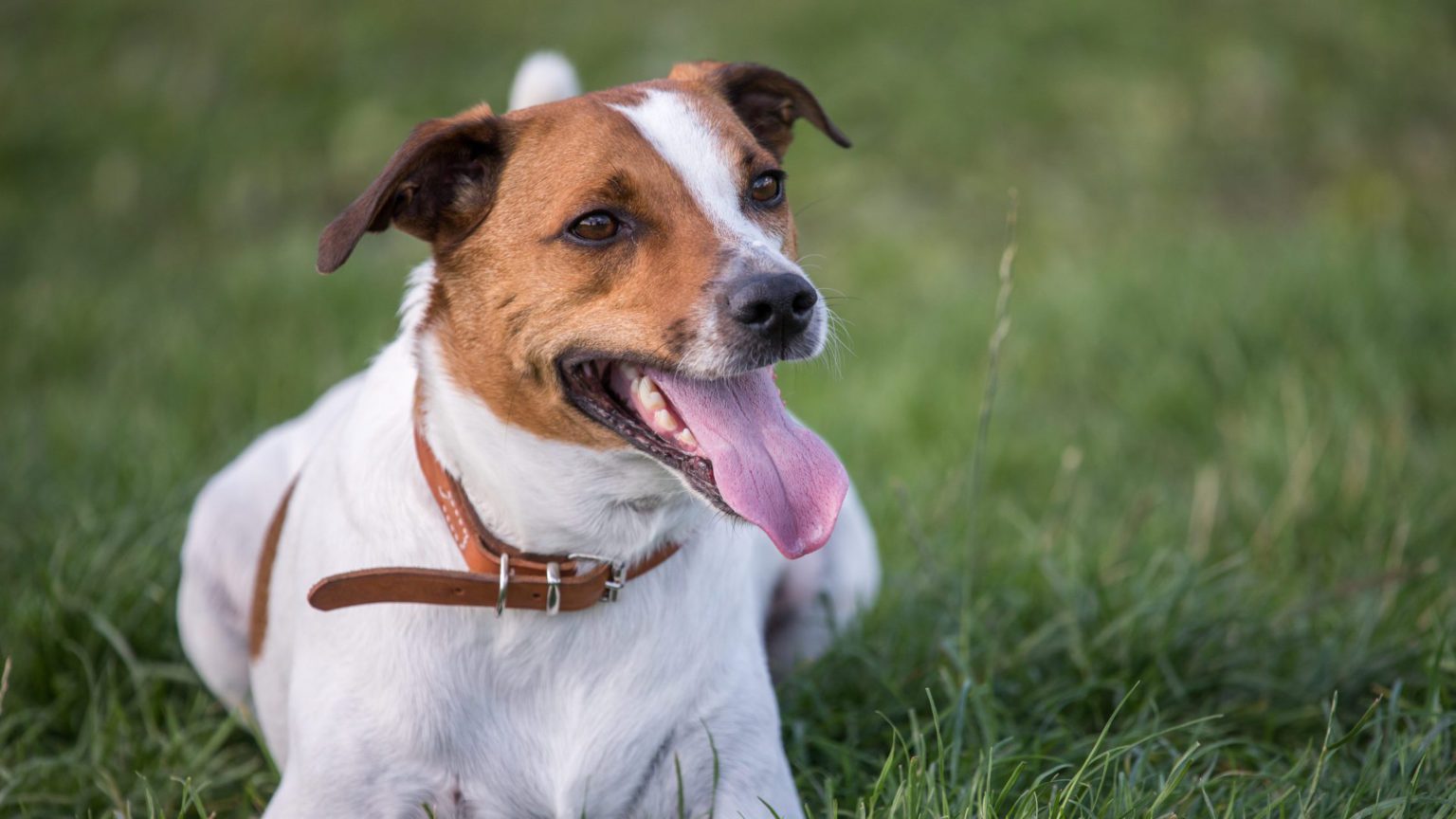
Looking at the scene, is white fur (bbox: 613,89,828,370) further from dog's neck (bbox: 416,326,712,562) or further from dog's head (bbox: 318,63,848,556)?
dog's neck (bbox: 416,326,712,562)

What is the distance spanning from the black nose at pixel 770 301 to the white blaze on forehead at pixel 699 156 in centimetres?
18

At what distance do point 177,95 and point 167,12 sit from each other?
1399 mm

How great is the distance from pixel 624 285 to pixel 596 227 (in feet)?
0.48

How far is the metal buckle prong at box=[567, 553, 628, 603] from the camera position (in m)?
2.87

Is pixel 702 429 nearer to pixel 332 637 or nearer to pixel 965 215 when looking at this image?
pixel 332 637

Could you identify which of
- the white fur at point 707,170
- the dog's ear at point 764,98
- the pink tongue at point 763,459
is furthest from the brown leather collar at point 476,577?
the dog's ear at point 764,98

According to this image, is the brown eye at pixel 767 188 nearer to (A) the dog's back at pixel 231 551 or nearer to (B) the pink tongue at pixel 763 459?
(B) the pink tongue at pixel 763 459

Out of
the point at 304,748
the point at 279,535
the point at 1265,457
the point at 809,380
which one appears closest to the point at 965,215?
the point at 809,380

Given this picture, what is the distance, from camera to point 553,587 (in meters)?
2.79

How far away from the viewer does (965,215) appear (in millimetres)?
8469

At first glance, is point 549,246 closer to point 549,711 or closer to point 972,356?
point 549,711

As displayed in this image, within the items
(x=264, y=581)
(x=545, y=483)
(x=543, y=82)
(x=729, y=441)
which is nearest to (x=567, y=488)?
(x=545, y=483)

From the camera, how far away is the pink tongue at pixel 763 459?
8.85ft

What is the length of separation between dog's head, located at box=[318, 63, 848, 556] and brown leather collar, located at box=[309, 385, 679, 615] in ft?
0.70
